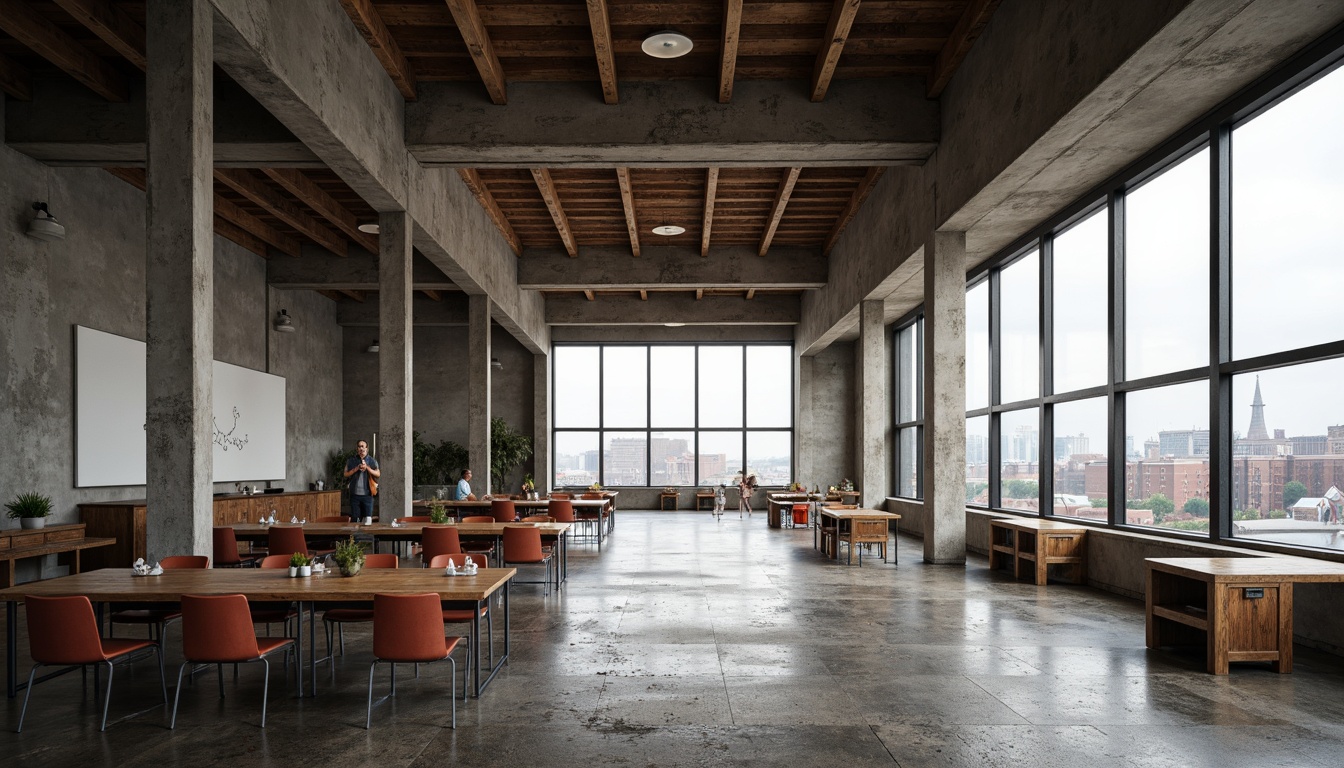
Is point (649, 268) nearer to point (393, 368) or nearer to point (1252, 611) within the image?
point (393, 368)

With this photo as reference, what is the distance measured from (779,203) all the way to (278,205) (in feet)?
24.1

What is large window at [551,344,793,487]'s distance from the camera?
22312 millimetres

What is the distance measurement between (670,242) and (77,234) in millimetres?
9501

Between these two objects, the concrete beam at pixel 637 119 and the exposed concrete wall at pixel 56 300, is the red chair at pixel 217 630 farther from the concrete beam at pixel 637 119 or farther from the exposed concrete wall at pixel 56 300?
the concrete beam at pixel 637 119

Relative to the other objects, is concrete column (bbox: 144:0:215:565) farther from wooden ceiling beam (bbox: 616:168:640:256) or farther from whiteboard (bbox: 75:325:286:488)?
wooden ceiling beam (bbox: 616:168:640:256)

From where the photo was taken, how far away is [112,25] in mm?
7281

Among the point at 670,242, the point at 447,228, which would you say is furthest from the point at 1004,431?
the point at 447,228

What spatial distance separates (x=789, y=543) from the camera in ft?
46.6

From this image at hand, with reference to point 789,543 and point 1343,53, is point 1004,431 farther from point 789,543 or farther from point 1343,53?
point 1343,53

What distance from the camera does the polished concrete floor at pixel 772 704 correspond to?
4.19 meters

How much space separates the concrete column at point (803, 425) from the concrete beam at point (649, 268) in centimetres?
470

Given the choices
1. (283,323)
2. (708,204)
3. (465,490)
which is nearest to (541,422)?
(283,323)

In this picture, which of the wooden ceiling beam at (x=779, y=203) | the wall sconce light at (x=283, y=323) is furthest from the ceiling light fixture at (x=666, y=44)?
the wall sconce light at (x=283, y=323)

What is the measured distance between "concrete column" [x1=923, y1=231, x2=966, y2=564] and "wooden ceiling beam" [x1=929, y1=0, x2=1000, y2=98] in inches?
74.7
